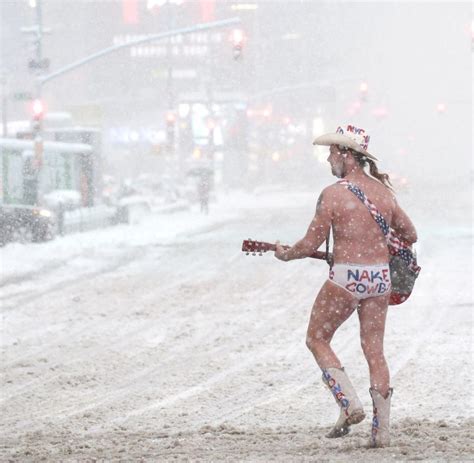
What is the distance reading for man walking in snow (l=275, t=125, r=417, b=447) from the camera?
645 centimetres

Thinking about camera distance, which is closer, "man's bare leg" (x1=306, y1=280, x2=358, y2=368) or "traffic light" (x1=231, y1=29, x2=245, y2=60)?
"man's bare leg" (x1=306, y1=280, x2=358, y2=368)

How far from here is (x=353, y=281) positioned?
643 cm

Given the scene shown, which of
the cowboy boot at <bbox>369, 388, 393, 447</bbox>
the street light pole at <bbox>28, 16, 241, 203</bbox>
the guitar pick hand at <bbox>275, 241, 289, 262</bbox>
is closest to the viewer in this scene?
A: the cowboy boot at <bbox>369, 388, 393, 447</bbox>

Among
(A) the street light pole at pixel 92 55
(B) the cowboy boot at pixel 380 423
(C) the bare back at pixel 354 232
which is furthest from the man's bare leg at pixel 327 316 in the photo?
(A) the street light pole at pixel 92 55

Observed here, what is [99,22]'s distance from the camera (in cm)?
12675

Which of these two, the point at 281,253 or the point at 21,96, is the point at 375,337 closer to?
the point at 281,253

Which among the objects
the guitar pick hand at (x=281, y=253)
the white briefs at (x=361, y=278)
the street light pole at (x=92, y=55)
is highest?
the street light pole at (x=92, y=55)

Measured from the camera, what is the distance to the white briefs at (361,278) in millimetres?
6430

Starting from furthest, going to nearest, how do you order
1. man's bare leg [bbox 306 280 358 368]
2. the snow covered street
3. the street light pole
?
the street light pole < the snow covered street < man's bare leg [bbox 306 280 358 368]

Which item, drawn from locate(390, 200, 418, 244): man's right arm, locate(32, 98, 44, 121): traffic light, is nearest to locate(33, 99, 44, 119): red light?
locate(32, 98, 44, 121): traffic light

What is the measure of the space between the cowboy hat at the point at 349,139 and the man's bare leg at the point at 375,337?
0.87 m

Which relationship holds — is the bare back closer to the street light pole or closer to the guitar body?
the guitar body

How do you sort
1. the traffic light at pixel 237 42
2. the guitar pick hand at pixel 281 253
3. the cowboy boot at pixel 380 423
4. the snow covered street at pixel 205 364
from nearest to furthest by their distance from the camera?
1. the cowboy boot at pixel 380 423
2. the guitar pick hand at pixel 281 253
3. the snow covered street at pixel 205 364
4. the traffic light at pixel 237 42

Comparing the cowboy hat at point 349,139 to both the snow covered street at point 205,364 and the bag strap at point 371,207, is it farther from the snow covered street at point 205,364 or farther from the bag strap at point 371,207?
the snow covered street at point 205,364
